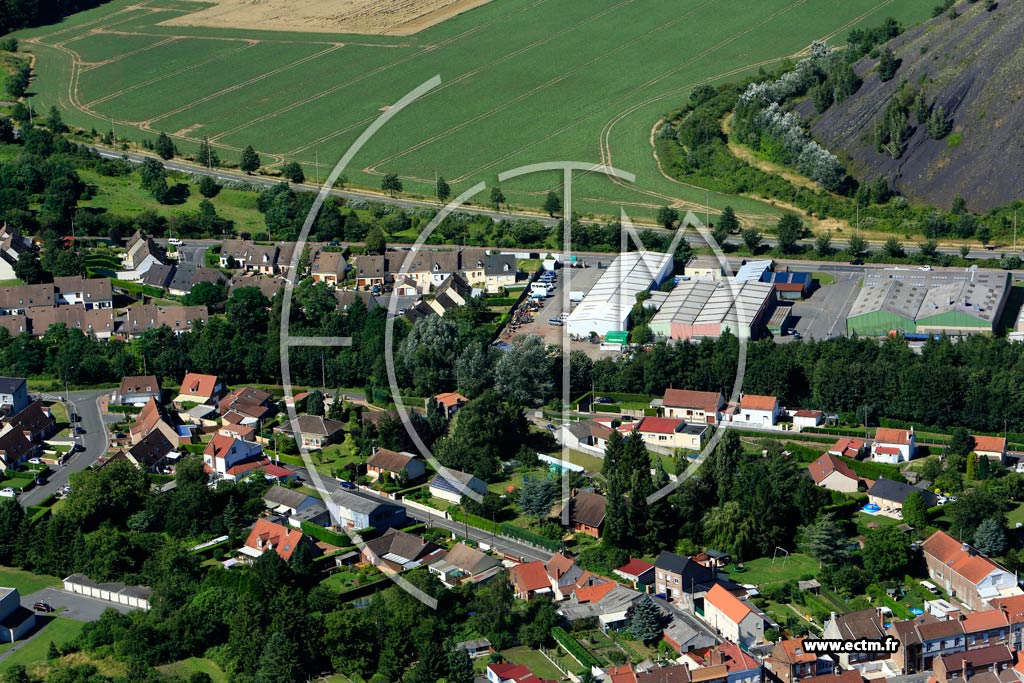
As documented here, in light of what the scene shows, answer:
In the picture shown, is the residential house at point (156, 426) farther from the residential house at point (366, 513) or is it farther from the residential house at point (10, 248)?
the residential house at point (10, 248)

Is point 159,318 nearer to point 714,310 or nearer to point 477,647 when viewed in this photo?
point 714,310

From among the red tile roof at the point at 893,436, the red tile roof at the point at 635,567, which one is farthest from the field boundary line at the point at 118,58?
the red tile roof at the point at 635,567

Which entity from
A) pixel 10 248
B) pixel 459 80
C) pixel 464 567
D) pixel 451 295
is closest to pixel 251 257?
pixel 10 248

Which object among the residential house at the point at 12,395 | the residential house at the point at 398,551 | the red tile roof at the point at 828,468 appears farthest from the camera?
the residential house at the point at 12,395

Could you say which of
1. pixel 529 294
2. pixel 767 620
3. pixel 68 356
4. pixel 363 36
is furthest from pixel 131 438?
pixel 363 36

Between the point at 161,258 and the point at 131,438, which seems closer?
the point at 131,438

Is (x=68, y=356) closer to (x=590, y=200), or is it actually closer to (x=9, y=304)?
(x=9, y=304)

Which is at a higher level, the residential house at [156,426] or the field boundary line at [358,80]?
the field boundary line at [358,80]
